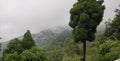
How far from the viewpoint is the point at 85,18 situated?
38.2 metres

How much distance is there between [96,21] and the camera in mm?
39156

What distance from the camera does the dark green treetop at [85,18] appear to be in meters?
38.4

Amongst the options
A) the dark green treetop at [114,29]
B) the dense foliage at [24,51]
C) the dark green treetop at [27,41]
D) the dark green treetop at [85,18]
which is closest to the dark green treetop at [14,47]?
the dense foliage at [24,51]

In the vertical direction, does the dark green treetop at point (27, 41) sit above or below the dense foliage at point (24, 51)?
above

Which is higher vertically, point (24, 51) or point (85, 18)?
point (85, 18)

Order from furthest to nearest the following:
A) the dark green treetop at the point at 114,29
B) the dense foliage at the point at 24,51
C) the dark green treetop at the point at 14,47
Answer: the dark green treetop at the point at 114,29 → the dark green treetop at the point at 14,47 → the dense foliage at the point at 24,51

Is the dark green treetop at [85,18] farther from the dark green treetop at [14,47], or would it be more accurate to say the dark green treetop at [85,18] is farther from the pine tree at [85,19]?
the dark green treetop at [14,47]

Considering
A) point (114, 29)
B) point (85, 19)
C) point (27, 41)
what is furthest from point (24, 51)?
point (114, 29)

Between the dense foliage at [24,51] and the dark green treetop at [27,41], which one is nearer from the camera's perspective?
the dense foliage at [24,51]

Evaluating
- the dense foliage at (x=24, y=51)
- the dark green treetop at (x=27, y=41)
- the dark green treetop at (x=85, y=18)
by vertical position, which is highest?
the dark green treetop at (x=85, y=18)

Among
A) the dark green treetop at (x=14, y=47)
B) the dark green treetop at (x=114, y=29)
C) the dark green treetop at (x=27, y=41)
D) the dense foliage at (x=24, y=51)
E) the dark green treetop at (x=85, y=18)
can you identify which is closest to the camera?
the dense foliage at (x=24, y=51)

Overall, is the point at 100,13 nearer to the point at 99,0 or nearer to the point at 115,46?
the point at 99,0

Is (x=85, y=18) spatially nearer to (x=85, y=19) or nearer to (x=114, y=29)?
(x=85, y=19)

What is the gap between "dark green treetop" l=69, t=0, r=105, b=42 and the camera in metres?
38.4
